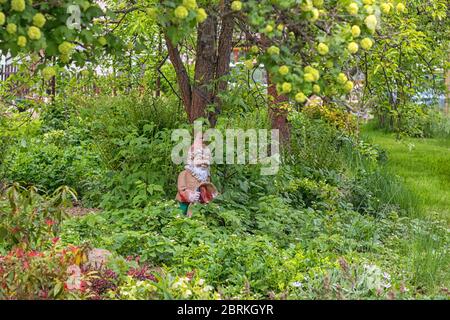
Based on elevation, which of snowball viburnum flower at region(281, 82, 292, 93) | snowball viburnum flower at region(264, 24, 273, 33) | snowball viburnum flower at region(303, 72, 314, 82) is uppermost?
snowball viburnum flower at region(264, 24, 273, 33)

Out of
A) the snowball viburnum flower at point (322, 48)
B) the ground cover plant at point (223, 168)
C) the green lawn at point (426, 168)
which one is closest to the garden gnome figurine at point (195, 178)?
the ground cover plant at point (223, 168)

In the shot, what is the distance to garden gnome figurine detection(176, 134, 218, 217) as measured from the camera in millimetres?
6891

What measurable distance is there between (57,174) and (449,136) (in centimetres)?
940

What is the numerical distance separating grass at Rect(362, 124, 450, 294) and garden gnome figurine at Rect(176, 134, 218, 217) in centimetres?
185


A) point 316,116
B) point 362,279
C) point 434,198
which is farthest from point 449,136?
point 362,279

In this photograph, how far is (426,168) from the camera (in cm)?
1205

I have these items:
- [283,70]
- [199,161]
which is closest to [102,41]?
[283,70]

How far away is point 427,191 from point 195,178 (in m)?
4.18

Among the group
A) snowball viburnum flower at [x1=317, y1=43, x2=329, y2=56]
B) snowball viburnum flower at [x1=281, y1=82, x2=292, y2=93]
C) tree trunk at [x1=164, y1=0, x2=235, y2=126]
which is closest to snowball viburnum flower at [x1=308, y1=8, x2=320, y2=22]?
snowball viburnum flower at [x1=317, y1=43, x2=329, y2=56]

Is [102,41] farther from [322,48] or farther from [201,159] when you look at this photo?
[201,159]

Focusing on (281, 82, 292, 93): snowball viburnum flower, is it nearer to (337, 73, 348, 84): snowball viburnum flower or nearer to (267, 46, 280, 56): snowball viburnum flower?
(267, 46, 280, 56): snowball viburnum flower

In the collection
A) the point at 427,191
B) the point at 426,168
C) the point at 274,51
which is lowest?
the point at 427,191
